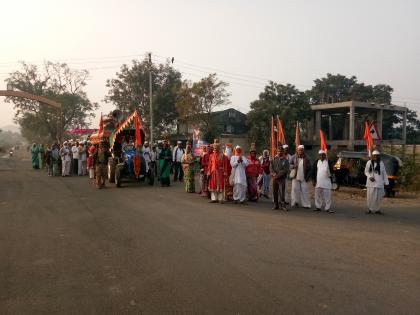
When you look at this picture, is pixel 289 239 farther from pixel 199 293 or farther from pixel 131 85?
pixel 131 85

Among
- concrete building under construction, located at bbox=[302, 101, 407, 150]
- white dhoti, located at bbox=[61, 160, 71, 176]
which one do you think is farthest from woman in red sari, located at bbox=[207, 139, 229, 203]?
concrete building under construction, located at bbox=[302, 101, 407, 150]

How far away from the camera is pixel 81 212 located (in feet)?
32.8

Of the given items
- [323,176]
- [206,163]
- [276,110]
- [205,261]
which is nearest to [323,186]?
[323,176]

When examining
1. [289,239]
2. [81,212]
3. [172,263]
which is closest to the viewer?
[172,263]

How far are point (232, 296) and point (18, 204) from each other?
28.2 feet

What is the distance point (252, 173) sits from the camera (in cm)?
1227

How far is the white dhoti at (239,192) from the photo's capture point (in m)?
11.9

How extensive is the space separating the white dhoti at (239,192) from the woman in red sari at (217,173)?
34cm

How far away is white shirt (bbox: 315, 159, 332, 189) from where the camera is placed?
11.1 m

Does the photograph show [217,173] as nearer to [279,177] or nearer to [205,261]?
[279,177]

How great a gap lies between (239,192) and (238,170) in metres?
0.62

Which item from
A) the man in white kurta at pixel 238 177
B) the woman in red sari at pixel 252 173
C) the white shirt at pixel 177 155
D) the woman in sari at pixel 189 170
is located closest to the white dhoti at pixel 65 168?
the white shirt at pixel 177 155

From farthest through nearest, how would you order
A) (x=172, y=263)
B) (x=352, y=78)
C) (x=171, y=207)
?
1. (x=352, y=78)
2. (x=171, y=207)
3. (x=172, y=263)

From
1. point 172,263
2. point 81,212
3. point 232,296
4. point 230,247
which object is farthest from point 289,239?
point 81,212
